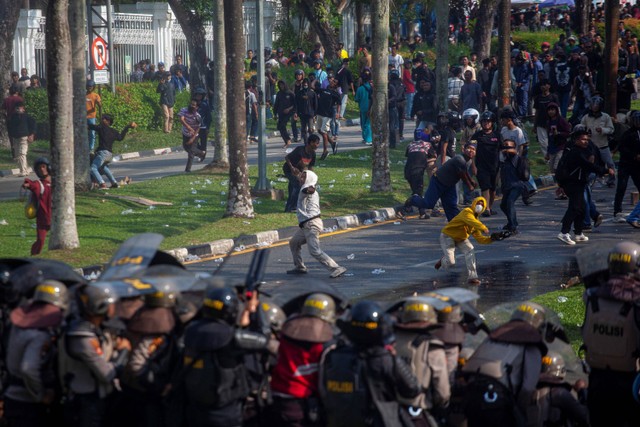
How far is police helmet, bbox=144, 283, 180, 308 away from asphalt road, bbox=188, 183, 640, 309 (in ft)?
18.3

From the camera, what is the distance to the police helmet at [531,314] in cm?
689

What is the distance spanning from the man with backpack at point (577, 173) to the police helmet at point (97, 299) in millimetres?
9825

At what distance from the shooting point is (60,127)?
591 inches

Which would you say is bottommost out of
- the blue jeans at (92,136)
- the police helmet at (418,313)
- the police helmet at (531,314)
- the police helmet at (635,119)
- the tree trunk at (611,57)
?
the police helmet at (531,314)

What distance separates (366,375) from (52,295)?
1926 millimetres

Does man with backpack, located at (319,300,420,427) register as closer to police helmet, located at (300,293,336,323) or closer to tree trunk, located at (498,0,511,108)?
police helmet, located at (300,293,336,323)

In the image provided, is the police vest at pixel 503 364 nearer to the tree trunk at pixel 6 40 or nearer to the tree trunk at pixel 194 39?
the tree trunk at pixel 6 40

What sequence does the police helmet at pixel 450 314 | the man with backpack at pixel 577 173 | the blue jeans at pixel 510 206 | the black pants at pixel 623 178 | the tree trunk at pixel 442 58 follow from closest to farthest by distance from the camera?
the police helmet at pixel 450 314, the man with backpack at pixel 577 173, the blue jeans at pixel 510 206, the black pants at pixel 623 178, the tree trunk at pixel 442 58

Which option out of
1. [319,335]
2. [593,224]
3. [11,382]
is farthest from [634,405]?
[593,224]

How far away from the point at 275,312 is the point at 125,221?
36.3 feet

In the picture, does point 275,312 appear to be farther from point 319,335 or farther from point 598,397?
point 598,397

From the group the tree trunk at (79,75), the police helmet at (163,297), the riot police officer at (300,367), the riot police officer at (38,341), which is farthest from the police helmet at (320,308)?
the tree trunk at (79,75)

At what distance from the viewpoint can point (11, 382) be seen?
22.6 feet

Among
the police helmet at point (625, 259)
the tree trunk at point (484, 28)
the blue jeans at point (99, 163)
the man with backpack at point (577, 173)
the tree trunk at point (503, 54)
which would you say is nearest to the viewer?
the police helmet at point (625, 259)
